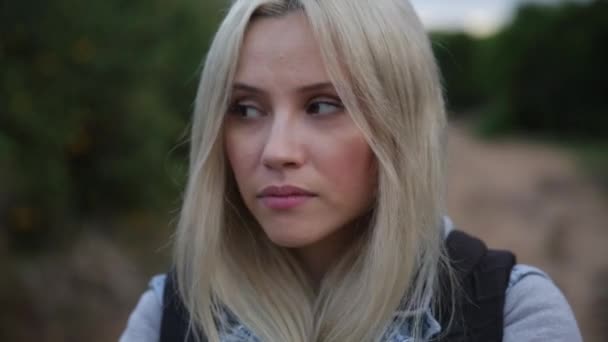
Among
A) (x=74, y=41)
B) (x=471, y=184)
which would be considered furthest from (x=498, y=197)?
(x=74, y=41)

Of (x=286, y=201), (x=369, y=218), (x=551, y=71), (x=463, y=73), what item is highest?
(x=286, y=201)

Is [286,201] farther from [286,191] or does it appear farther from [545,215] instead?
[545,215]

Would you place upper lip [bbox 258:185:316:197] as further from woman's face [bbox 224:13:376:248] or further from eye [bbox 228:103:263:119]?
eye [bbox 228:103:263:119]

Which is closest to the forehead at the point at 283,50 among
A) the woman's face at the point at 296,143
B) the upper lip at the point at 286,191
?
the woman's face at the point at 296,143

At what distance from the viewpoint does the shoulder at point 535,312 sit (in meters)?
1.60

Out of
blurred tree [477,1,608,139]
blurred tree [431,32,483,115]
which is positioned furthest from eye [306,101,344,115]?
blurred tree [431,32,483,115]

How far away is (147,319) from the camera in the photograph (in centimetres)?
194

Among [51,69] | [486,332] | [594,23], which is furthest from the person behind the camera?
[594,23]

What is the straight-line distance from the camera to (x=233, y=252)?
194 cm

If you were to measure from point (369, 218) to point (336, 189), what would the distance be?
0.64ft

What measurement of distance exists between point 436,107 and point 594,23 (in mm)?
12120

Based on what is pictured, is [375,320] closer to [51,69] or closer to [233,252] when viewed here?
[233,252]

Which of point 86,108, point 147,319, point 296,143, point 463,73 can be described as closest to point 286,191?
point 296,143

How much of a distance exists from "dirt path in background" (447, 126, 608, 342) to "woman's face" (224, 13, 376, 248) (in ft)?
8.11
